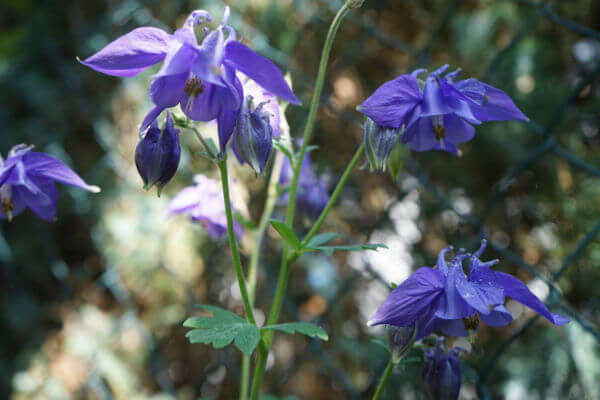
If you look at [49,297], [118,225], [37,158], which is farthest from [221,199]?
[49,297]

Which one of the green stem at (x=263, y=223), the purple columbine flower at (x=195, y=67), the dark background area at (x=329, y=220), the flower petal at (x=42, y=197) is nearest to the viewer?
the purple columbine flower at (x=195, y=67)

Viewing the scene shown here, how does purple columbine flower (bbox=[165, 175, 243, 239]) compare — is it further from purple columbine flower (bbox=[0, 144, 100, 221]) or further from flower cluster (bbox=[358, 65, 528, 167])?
flower cluster (bbox=[358, 65, 528, 167])

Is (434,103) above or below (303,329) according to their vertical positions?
above

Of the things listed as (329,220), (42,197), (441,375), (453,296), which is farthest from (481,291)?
(329,220)

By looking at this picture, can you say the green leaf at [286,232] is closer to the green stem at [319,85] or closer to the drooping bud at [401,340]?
the green stem at [319,85]

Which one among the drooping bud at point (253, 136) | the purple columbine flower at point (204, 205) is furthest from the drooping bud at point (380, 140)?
the purple columbine flower at point (204, 205)

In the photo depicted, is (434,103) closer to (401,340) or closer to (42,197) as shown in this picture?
(401,340)
